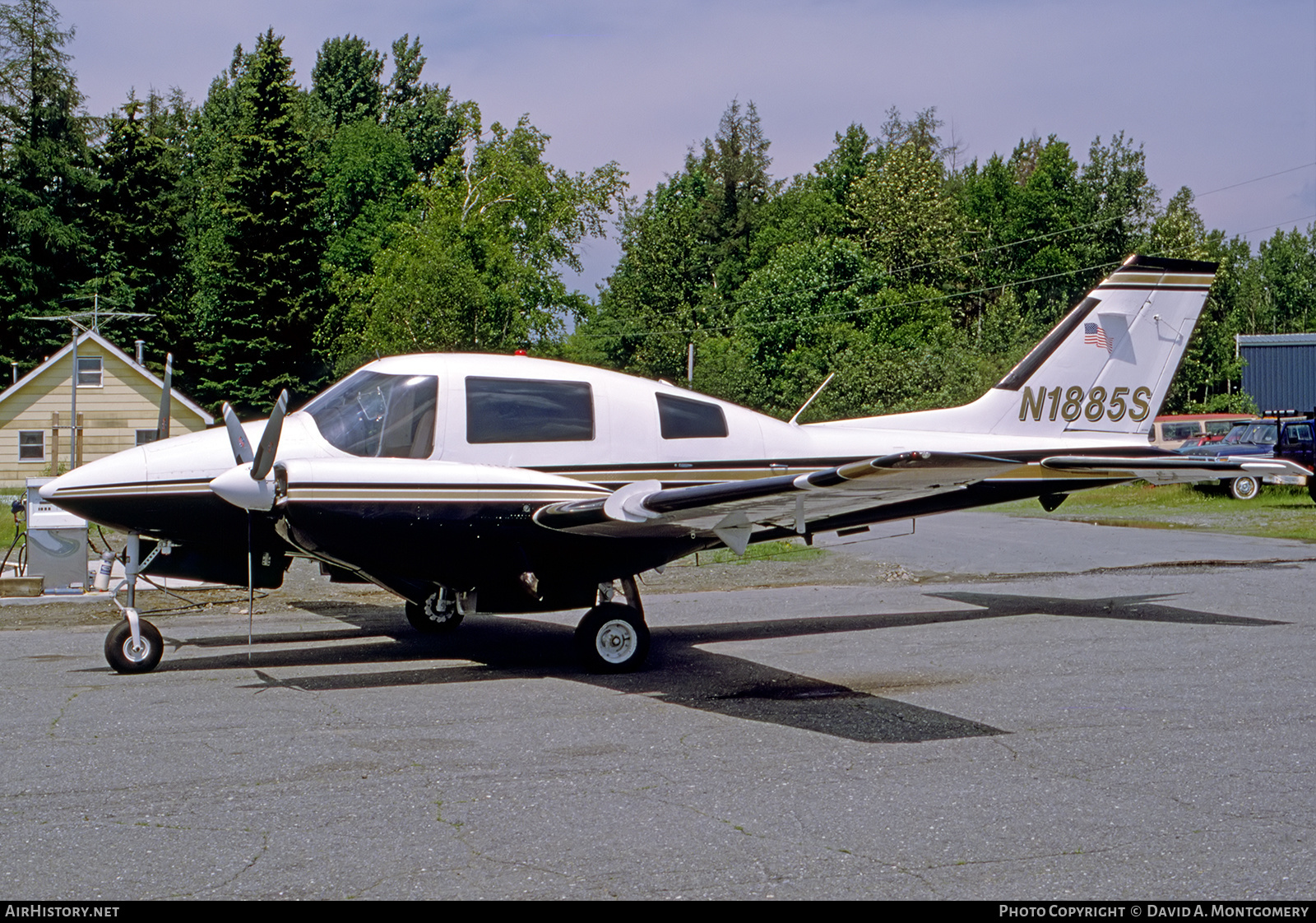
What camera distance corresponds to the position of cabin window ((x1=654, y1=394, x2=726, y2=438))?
9.93 meters

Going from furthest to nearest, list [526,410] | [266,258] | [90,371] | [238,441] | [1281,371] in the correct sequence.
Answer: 1. [1281,371]
2. [266,258]
3. [90,371]
4. [526,410]
5. [238,441]

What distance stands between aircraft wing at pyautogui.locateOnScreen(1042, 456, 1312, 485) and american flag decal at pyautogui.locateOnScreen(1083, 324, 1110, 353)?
1338mm

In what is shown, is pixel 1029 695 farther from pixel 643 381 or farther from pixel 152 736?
pixel 152 736

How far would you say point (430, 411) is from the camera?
9.02m

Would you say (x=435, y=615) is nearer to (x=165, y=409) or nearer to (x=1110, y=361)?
(x=165, y=409)

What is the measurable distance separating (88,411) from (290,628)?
34.3m

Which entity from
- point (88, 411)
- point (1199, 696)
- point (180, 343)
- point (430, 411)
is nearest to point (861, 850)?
point (1199, 696)

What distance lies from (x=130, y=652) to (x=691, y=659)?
4.50 m

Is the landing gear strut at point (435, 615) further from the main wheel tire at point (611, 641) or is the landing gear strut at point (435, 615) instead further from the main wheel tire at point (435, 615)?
the main wheel tire at point (611, 641)

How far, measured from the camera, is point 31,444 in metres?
41.2

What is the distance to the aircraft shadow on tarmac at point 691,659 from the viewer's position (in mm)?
7453

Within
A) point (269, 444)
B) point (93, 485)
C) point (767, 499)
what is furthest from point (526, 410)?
point (93, 485)

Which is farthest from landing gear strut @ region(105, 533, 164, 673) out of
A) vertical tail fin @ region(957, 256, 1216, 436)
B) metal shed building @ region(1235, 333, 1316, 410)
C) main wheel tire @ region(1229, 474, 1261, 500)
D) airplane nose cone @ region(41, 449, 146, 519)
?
metal shed building @ region(1235, 333, 1316, 410)

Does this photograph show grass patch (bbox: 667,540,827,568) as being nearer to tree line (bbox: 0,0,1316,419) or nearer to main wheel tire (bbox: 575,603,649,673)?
main wheel tire (bbox: 575,603,649,673)
